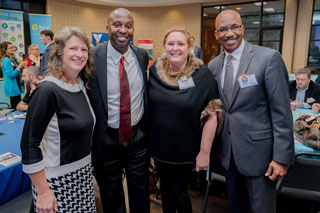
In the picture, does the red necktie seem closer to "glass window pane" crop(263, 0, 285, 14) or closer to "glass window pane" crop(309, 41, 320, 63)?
"glass window pane" crop(309, 41, 320, 63)

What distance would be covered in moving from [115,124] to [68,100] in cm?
41

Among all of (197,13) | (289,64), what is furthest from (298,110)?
(197,13)

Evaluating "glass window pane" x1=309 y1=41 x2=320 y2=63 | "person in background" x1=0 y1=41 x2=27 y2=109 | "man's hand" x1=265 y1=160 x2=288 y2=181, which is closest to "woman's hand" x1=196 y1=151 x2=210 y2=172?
"man's hand" x1=265 y1=160 x2=288 y2=181

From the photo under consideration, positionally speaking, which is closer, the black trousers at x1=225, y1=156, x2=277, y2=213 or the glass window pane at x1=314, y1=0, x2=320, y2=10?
the black trousers at x1=225, y1=156, x2=277, y2=213

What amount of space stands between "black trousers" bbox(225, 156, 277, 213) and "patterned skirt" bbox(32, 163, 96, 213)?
3.08 feet

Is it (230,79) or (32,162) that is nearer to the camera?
(32,162)

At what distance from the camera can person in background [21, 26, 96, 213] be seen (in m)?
1.24

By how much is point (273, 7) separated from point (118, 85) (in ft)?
33.0

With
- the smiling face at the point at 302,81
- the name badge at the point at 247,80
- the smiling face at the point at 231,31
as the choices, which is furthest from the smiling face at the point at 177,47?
the smiling face at the point at 302,81

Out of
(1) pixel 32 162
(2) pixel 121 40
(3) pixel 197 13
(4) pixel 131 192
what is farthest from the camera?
(3) pixel 197 13

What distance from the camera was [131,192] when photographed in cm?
185

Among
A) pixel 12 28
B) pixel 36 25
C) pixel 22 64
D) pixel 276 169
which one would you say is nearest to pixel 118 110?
pixel 276 169

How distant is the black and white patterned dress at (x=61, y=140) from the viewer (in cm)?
123

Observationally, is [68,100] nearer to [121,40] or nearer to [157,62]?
[121,40]
